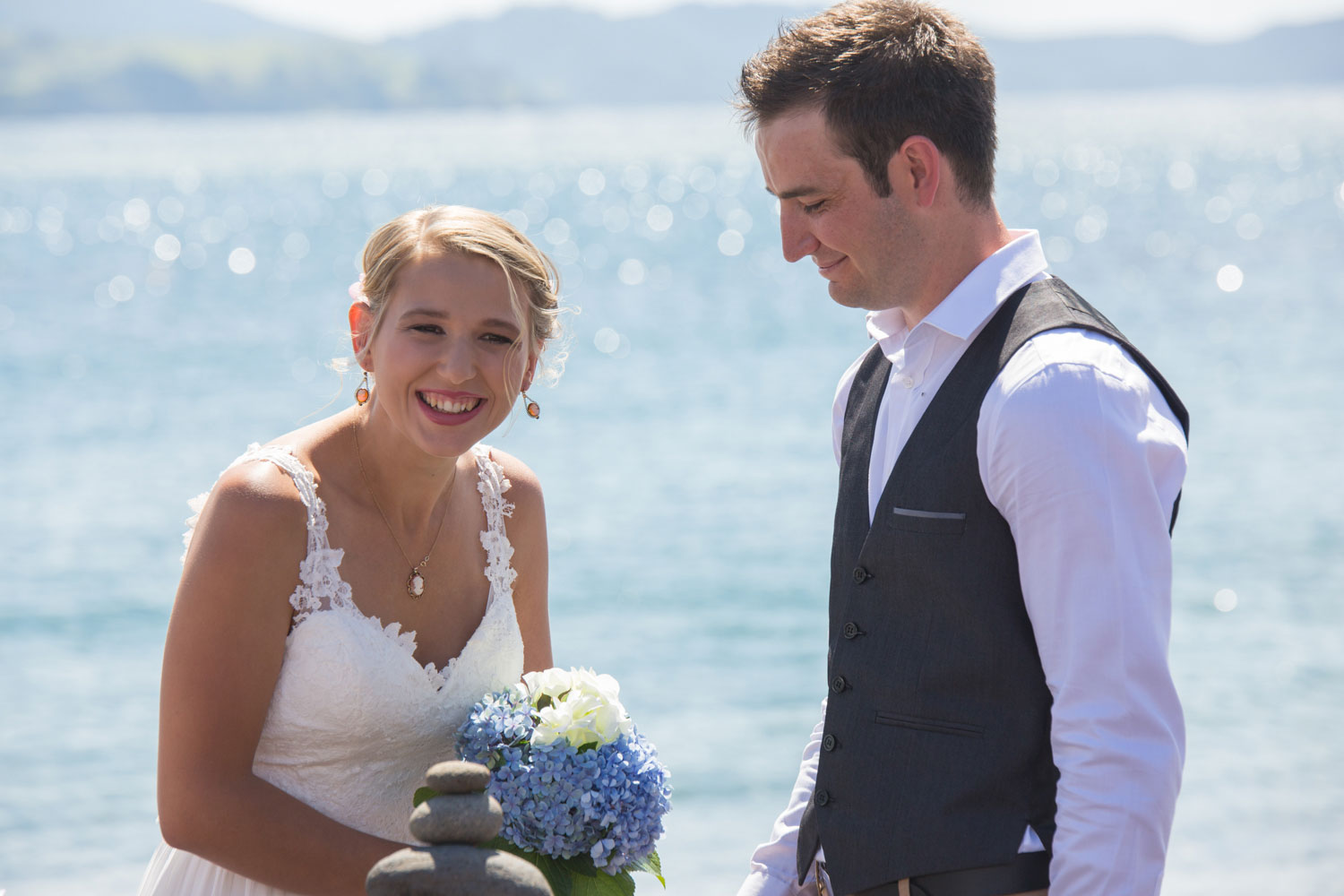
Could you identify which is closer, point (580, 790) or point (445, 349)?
point (580, 790)

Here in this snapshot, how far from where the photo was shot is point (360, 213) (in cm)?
5512

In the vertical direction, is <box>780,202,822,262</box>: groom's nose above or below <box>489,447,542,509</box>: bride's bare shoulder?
above

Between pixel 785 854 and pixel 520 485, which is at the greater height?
pixel 520 485

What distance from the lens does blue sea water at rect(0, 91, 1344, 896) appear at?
848cm

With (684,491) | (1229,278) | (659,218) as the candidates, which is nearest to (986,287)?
(684,491)

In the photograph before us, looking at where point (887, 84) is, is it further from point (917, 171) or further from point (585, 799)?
point (585, 799)

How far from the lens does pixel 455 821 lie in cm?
200

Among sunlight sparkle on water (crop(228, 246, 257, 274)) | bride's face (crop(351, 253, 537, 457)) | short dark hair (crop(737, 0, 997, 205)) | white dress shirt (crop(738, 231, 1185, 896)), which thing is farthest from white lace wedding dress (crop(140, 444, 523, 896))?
sunlight sparkle on water (crop(228, 246, 257, 274))

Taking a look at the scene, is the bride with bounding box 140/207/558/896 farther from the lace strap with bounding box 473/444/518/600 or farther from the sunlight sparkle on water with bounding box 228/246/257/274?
the sunlight sparkle on water with bounding box 228/246/257/274

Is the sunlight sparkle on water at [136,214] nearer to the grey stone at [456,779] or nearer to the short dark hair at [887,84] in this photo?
the short dark hair at [887,84]

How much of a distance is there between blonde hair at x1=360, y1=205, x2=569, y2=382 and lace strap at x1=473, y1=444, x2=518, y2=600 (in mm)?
510

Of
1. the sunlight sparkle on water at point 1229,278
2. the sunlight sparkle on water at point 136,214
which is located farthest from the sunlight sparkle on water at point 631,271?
the sunlight sparkle on water at point 136,214

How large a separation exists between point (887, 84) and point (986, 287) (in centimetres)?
44

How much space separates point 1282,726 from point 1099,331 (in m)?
7.89
